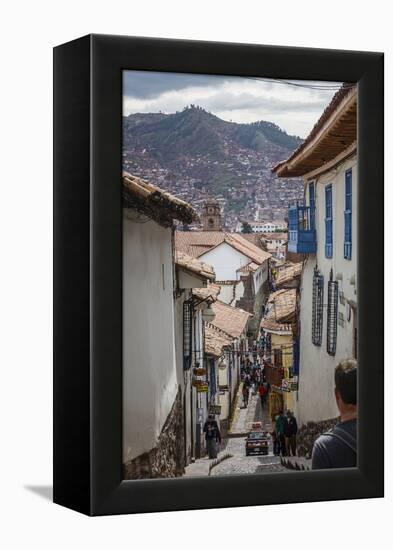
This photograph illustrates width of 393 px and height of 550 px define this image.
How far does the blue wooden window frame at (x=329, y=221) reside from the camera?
9.03 metres

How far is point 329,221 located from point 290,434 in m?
1.21

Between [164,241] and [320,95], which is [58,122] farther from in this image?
[320,95]

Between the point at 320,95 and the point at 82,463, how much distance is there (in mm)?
2426

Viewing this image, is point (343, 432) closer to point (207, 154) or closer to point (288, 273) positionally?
point (288, 273)

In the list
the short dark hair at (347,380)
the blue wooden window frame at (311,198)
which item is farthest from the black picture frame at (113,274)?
the blue wooden window frame at (311,198)

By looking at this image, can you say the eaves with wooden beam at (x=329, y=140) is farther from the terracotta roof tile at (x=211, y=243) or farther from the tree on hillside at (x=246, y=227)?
the terracotta roof tile at (x=211, y=243)

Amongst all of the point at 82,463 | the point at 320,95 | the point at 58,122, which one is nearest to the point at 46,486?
the point at 82,463

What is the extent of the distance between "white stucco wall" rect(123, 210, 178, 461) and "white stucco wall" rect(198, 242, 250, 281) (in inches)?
10.1

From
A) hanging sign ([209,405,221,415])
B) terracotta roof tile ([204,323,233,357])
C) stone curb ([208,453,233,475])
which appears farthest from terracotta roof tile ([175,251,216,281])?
stone curb ([208,453,233,475])

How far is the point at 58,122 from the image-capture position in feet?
28.7

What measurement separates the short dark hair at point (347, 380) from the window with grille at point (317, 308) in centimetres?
20

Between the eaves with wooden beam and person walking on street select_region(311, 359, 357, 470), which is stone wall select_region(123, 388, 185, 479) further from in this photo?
the eaves with wooden beam

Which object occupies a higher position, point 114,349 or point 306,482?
point 114,349

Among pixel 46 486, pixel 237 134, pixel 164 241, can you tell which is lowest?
pixel 46 486
